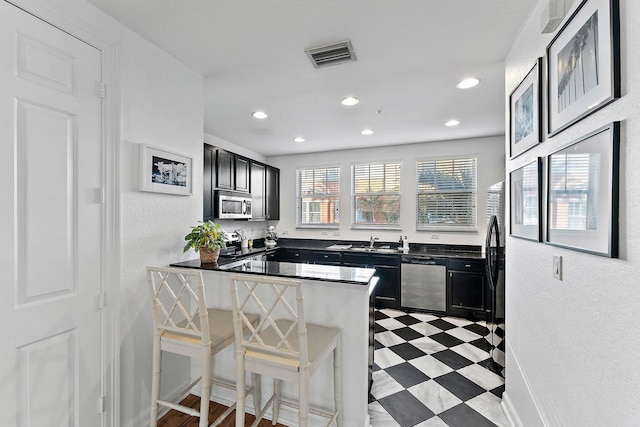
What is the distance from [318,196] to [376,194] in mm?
1066

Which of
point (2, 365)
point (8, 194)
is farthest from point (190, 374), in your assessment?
point (8, 194)

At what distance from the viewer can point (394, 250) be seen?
473cm

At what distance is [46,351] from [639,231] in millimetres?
2426

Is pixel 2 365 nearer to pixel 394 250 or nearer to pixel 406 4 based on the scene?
pixel 406 4

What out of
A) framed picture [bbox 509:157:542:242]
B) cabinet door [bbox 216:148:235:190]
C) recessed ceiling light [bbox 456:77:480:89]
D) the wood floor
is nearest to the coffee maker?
cabinet door [bbox 216:148:235:190]

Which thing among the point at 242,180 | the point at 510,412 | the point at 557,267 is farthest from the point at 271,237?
the point at 557,267

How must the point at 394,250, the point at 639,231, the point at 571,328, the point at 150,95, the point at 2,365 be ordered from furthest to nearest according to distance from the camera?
the point at 394,250
the point at 150,95
the point at 2,365
the point at 571,328
the point at 639,231

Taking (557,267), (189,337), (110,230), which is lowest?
(189,337)

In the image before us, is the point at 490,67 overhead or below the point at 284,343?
overhead

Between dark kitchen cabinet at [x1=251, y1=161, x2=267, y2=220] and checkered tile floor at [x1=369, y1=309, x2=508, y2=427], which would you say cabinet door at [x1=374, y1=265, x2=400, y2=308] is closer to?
checkered tile floor at [x1=369, y1=309, x2=508, y2=427]

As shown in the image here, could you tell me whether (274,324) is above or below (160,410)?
above

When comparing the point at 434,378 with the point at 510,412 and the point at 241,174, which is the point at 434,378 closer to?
the point at 510,412

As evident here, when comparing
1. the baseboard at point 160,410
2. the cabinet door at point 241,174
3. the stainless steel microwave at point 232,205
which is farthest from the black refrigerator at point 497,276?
the cabinet door at point 241,174

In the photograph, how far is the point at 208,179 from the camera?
373 cm
